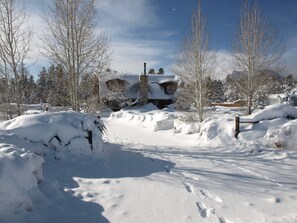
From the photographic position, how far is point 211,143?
37.6ft

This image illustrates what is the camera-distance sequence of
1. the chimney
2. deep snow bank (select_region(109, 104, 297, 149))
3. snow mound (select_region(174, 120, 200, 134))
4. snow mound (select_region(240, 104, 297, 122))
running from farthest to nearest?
1. the chimney
2. snow mound (select_region(174, 120, 200, 134))
3. snow mound (select_region(240, 104, 297, 122))
4. deep snow bank (select_region(109, 104, 297, 149))

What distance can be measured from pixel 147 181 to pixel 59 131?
10.5 ft

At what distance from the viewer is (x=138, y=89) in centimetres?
4253

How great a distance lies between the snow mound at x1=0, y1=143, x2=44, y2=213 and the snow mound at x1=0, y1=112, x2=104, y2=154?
8.33 feet

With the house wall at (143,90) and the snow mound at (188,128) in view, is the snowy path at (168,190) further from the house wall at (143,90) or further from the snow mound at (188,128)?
the house wall at (143,90)

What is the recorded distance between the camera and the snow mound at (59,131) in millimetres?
7617

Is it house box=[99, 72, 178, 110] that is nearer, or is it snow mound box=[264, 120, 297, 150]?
snow mound box=[264, 120, 297, 150]

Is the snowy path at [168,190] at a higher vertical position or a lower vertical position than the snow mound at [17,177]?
lower

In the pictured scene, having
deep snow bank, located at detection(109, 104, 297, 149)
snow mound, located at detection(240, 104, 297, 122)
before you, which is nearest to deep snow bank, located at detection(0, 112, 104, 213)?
deep snow bank, located at detection(109, 104, 297, 149)

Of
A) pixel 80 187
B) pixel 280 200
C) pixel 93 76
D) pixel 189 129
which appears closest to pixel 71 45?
pixel 93 76

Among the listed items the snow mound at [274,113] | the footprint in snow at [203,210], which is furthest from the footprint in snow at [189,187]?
the snow mound at [274,113]

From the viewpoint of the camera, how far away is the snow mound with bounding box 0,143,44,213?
3867 millimetres

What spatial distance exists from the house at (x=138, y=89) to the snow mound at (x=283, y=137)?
92.4 feet

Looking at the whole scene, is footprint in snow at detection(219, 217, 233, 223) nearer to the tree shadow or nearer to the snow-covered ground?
the snow-covered ground
